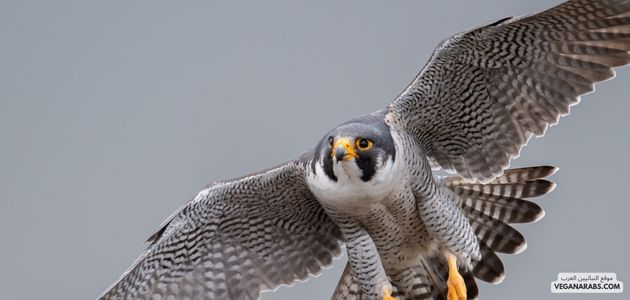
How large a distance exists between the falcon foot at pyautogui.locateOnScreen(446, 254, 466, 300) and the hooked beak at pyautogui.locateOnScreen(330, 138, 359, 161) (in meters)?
0.93

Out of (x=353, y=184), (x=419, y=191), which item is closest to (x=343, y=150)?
(x=353, y=184)

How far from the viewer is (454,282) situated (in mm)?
5309

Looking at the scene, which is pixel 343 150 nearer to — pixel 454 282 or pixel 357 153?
pixel 357 153

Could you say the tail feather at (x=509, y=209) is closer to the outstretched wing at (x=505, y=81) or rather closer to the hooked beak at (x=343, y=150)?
the outstretched wing at (x=505, y=81)

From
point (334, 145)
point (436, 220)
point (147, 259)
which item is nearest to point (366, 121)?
point (334, 145)

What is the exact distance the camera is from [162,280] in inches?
215

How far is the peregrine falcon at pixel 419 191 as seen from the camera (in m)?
5.02

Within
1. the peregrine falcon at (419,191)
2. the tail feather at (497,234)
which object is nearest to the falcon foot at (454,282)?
the peregrine falcon at (419,191)

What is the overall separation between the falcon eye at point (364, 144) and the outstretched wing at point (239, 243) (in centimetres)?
53

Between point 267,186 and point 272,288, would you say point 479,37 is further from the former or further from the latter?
point 272,288

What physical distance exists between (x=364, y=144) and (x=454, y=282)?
997 mm

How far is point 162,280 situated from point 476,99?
5.96 feet

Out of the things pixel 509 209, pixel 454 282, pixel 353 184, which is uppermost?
pixel 353 184

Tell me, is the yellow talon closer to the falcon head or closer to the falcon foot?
the falcon foot
